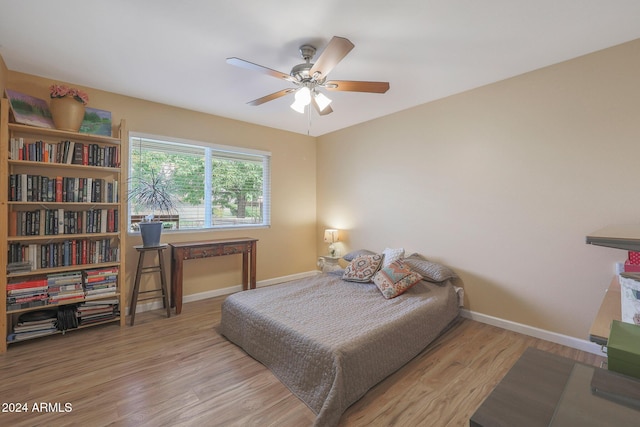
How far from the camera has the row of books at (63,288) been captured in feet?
7.91

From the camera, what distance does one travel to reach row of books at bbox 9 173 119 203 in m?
2.45

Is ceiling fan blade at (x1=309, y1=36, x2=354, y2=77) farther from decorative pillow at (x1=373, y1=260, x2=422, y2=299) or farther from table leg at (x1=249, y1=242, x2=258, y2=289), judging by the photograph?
table leg at (x1=249, y1=242, x2=258, y2=289)

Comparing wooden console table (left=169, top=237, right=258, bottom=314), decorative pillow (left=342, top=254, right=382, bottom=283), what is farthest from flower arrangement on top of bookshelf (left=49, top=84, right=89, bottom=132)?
decorative pillow (left=342, top=254, right=382, bottom=283)

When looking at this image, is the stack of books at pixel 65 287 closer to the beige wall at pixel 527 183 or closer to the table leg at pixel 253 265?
the table leg at pixel 253 265

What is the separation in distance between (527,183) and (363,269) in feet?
6.00

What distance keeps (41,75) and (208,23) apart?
2042 millimetres

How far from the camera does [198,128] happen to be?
3.66 metres

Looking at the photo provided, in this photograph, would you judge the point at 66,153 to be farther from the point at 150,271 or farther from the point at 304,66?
the point at 304,66

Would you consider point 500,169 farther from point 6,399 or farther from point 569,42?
point 6,399

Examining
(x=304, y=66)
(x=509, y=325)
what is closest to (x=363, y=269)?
(x=509, y=325)

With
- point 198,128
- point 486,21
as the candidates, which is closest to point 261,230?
point 198,128

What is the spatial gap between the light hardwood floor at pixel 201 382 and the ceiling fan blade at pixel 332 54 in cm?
225

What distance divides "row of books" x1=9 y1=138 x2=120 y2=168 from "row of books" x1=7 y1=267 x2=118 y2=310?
108 cm

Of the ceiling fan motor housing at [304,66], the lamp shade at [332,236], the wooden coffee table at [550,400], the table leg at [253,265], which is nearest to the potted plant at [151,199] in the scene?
the table leg at [253,265]
